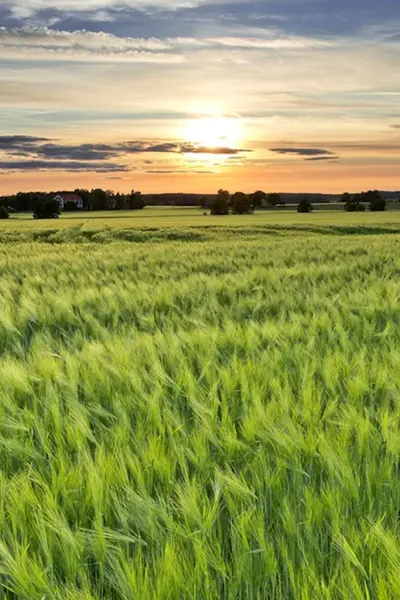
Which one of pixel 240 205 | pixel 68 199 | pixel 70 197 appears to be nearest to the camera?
pixel 240 205

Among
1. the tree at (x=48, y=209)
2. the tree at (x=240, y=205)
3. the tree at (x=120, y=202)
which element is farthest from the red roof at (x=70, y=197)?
the tree at (x=240, y=205)

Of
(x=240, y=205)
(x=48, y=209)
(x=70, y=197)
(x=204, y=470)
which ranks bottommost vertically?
(x=204, y=470)

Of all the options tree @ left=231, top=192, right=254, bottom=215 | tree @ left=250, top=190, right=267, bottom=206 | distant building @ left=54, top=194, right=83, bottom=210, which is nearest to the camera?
tree @ left=231, top=192, right=254, bottom=215

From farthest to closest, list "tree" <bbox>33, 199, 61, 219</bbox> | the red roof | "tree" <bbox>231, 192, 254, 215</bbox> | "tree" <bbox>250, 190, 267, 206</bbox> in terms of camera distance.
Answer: the red roof → "tree" <bbox>250, 190, 267, 206</bbox> → "tree" <bbox>231, 192, 254, 215</bbox> → "tree" <bbox>33, 199, 61, 219</bbox>

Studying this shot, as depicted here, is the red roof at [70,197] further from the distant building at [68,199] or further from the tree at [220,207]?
the tree at [220,207]

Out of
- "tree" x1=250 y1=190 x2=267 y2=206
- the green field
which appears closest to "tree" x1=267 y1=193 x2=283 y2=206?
"tree" x1=250 y1=190 x2=267 y2=206

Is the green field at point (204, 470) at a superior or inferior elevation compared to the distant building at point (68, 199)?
inferior

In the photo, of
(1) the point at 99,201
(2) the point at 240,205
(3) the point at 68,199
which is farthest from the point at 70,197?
(2) the point at 240,205

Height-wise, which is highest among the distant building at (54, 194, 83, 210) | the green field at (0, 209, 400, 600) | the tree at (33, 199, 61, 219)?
the distant building at (54, 194, 83, 210)

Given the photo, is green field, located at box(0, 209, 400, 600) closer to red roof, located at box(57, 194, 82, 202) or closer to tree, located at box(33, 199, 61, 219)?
tree, located at box(33, 199, 61, 219)

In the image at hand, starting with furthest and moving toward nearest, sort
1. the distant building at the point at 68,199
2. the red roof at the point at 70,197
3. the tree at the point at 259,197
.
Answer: the red roof at the point at 70,197 → the distant building at the point at 68,199 → the tree at the point at 259,197

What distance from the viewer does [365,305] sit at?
212 inches

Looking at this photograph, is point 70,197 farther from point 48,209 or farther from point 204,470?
point 204,470

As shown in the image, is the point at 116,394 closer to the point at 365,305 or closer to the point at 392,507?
the point at 392,507
